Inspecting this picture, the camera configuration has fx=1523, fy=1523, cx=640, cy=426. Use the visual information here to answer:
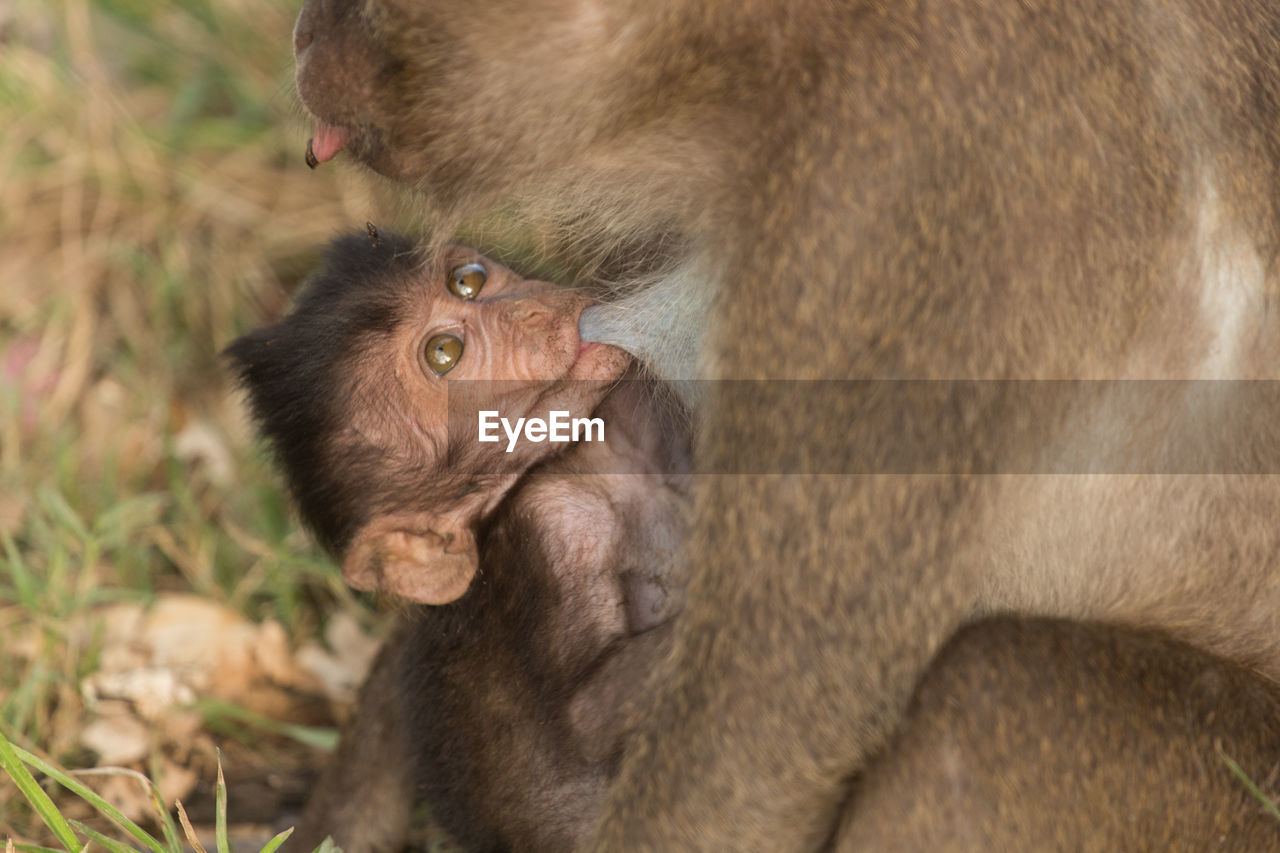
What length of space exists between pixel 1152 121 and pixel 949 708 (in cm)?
99

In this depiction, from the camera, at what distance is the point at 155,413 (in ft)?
16.4

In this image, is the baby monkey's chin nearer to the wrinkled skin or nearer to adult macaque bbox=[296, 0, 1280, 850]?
the wrinkled skin

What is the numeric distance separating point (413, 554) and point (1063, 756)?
57.1 inches

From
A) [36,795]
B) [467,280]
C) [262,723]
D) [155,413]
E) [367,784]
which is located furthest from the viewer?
[155,413]

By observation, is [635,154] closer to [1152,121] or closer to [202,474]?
[1152,121]

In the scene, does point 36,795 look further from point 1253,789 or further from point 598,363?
point 1253,789

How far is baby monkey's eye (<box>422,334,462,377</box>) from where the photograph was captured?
3271 millimetres

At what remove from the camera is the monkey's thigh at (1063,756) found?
2295 mm

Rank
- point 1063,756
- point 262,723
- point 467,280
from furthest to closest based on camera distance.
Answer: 1. point 262,723
2. point 467,280
3. point 1063,756

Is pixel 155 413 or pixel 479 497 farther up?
pixel 479 497

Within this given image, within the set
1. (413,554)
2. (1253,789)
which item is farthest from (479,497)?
(1253,789)

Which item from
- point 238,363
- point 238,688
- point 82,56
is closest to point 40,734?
point 238,688

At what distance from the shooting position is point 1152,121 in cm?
245

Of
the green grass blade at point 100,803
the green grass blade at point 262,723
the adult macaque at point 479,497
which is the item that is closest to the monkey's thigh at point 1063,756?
the adult macaque at point 479,497
